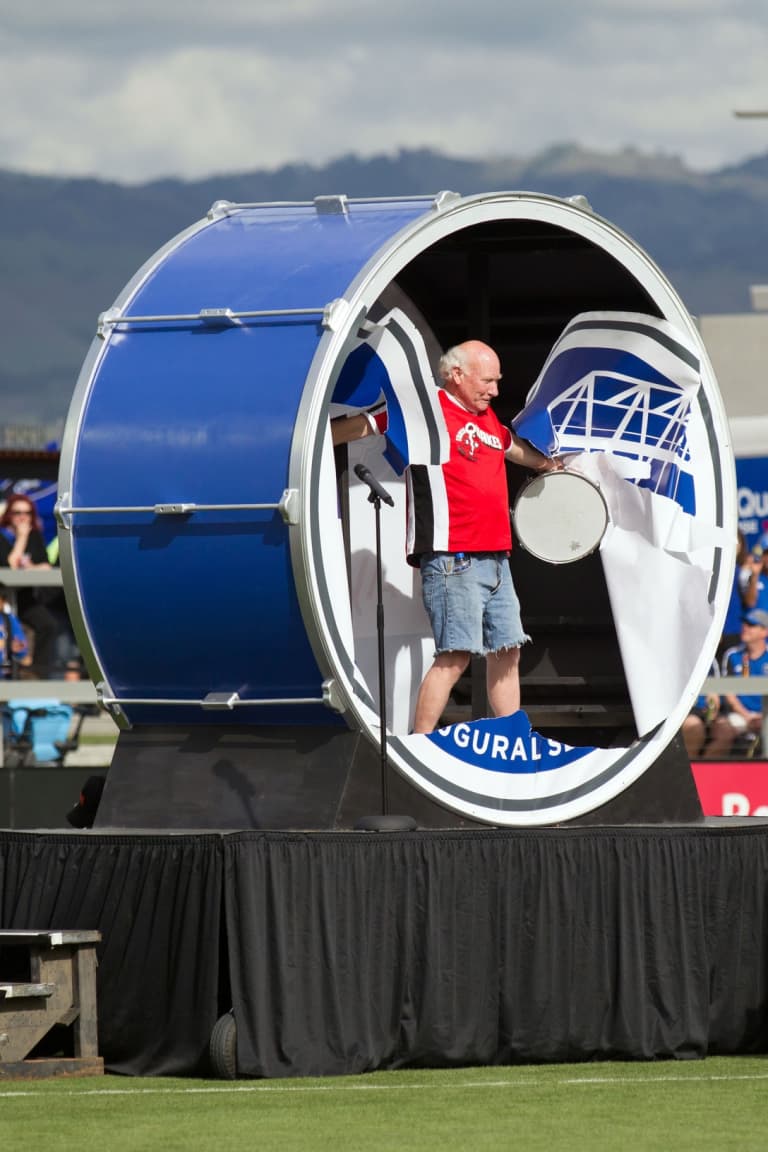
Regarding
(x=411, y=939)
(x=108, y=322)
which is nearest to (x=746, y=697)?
(x=108, y=322)

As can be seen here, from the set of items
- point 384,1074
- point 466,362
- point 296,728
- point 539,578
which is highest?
point 466,362

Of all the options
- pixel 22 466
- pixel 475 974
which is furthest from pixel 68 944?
pixel 22 466

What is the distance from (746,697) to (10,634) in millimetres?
6309

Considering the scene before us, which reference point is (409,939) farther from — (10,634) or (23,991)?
(10,634)

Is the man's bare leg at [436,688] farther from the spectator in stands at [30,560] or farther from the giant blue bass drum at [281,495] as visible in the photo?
the spectator in stands at [30,560]

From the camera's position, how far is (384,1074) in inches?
313

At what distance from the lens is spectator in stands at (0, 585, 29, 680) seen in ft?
63.9

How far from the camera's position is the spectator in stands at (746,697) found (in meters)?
16.9

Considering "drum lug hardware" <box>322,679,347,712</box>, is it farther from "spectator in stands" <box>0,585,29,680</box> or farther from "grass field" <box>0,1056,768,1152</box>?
"spectator in stands" <box>0,585,29,680</box>

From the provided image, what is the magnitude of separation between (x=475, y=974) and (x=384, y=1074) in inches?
19.4

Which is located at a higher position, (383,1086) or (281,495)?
(281,495)

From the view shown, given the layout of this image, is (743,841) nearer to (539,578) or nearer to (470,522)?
(470,522)

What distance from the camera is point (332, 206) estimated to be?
9492 mm

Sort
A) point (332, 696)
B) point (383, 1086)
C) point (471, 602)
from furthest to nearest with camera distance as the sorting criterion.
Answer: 1. point (471, 602)
2. point (332, 696)
3. point (383, 1086)
